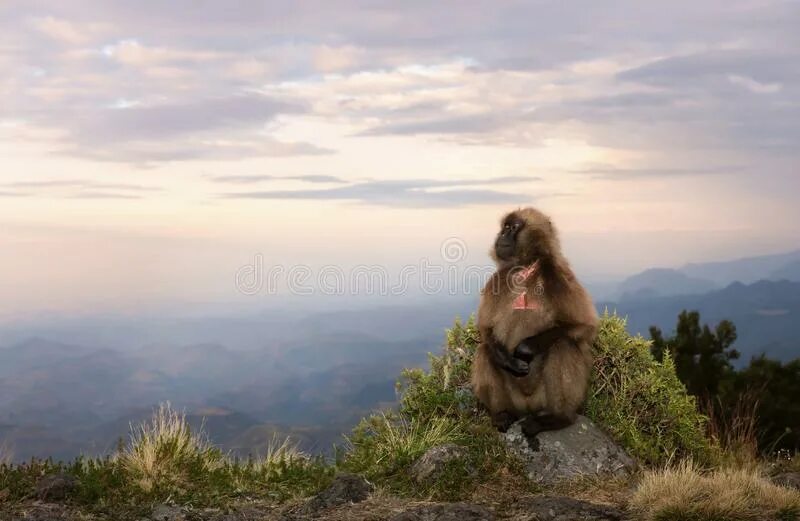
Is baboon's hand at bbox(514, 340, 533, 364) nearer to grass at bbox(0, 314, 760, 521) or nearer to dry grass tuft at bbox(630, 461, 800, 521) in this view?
grass at bbox(0, 314, 760, 521)

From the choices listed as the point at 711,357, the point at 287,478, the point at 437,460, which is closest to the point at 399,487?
the point at 437,460

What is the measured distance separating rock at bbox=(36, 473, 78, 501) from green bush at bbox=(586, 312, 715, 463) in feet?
21.7

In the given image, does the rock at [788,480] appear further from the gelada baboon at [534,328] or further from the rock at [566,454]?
the gelada baboon at [534,328]

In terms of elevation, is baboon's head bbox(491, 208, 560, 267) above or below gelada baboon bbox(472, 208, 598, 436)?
above

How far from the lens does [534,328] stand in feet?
34.2

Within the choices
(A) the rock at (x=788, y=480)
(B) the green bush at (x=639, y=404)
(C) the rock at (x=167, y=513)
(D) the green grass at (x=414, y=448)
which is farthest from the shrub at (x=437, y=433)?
(A) the rock at (x=788, y=480)

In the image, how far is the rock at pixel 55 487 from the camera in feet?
33.6

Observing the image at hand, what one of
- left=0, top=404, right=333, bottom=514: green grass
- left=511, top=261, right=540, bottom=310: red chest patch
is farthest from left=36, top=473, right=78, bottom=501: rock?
left=511, top=261, right=540, bottom=310: red chest patch

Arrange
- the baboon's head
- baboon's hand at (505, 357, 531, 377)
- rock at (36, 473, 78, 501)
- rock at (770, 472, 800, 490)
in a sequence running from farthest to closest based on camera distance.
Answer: rock at (770, 472, 800, 490)
the baboon's head
baboon's hand at (505, 357, 531, 377)
rock at (36, 473, 78, 501)

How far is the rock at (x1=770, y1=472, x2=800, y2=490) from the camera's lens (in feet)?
34.9

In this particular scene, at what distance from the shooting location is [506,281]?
10617mm

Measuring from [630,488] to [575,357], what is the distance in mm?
1660

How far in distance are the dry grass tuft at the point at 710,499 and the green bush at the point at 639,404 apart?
1.98 metres

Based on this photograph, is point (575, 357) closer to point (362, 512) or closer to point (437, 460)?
point (437, 460)
